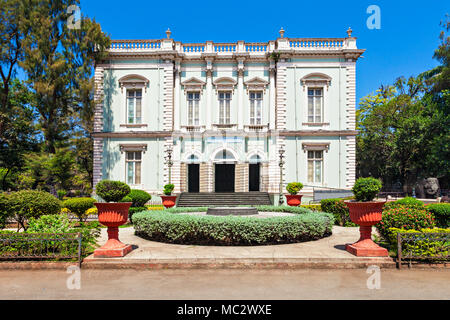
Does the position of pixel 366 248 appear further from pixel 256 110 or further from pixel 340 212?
pixel 256 110

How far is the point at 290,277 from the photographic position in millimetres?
6027

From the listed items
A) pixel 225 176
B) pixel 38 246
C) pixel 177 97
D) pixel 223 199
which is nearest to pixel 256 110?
pixel 225 176

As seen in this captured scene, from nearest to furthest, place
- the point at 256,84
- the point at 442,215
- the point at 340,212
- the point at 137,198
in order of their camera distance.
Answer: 1. the point at 442,215
2. the point at 340,212
3. the point at 137,198
4. the point at 256,84

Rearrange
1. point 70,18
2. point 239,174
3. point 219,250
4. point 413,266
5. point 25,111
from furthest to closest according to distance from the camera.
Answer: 1. point 25,111
2. point 239,174
3. point 70,18
4. point 219,250
5. point 413,266

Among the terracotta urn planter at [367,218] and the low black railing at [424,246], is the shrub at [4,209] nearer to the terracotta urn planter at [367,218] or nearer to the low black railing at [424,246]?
the terracotta urn planter at [367,218]

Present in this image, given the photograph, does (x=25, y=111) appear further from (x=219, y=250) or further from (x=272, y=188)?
(x=219, y=250)

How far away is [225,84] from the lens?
2278 cm

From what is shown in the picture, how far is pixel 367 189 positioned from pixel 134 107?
1893cm

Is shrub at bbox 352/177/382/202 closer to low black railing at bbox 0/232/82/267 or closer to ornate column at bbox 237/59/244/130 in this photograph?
low black railing at bbox 0/232/82/267

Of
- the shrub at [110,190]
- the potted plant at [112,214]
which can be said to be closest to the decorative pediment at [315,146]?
the potted plant at [112,214]

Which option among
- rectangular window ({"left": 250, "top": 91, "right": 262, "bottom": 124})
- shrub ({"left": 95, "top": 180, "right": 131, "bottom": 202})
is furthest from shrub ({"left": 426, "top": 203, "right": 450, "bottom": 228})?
rectangular window ({"left": 250, "top": 91, "right": 262, "bottom": 124})

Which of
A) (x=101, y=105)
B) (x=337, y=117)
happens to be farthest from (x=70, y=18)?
(x=337, y=117)

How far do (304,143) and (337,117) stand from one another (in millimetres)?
3043

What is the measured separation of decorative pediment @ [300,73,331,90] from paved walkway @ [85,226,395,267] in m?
15.9
